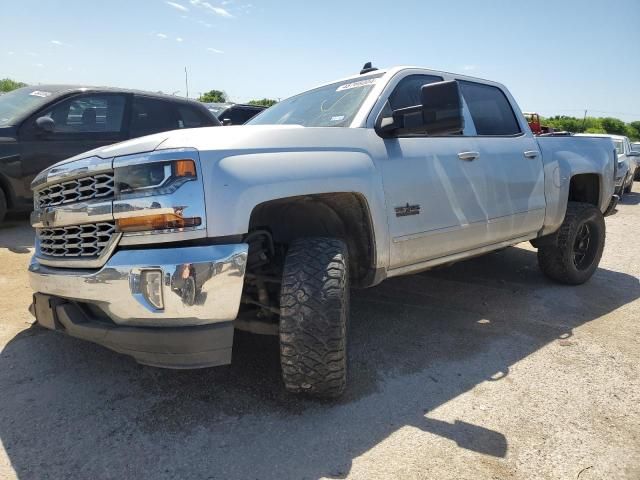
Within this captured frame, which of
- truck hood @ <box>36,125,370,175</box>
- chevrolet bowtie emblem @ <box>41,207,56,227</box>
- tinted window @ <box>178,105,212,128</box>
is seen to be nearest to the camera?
truck hood @ <box>36,125,370,175</box>

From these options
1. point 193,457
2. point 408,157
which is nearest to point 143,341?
point 193,457

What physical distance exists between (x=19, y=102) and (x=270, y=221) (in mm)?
4718

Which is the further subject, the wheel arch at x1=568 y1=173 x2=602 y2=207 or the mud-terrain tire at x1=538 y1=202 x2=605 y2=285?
the wheel arch at x1=568 y1=173 x2=602 y2=207

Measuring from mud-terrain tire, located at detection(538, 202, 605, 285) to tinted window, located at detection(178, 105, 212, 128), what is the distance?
474 cm

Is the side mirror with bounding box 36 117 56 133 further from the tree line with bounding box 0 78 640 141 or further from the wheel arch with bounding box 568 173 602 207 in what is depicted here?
the tree line with bounding box 0 78 640 141

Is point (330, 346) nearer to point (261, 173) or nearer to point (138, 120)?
point (261, 173)

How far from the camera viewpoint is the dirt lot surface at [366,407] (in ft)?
7.02

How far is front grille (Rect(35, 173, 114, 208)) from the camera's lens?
229 cm

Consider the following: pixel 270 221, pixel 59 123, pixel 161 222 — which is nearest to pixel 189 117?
pixel 59 123

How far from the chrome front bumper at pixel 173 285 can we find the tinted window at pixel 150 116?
4608 millimetres

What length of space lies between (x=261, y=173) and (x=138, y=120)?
4.75 meters

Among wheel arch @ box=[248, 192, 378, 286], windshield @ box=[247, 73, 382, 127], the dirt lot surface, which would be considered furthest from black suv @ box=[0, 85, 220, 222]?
wheel arch @ box=[248, 192, 378, 286]

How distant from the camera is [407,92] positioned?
11.3 feet

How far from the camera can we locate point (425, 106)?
8.94ft
